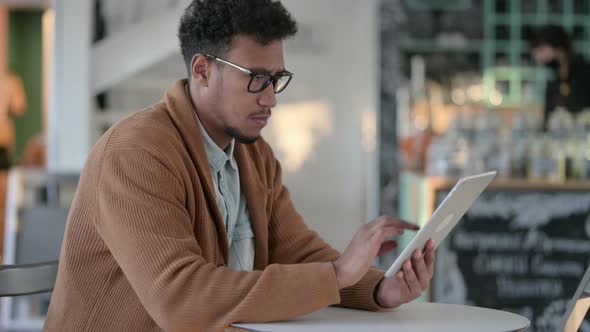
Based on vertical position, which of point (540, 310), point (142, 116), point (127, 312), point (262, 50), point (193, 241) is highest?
point (262, 50)

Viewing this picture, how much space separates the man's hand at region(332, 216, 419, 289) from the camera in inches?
63.5

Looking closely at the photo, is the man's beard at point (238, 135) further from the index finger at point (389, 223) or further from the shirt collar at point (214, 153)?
A: the index finger at point (389, 223)

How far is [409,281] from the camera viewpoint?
1771 mm

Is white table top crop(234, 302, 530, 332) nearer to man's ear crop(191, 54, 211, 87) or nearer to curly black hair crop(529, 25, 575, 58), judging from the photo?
man's ear crop(191, 54, 211, 87)

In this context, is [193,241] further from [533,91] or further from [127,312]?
[533,91]

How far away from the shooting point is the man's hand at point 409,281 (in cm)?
175

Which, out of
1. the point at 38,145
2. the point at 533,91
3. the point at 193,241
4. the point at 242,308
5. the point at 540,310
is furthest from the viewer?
the point at 533,91

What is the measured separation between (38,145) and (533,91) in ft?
12.3

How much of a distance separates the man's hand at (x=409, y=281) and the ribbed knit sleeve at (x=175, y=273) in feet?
0.61

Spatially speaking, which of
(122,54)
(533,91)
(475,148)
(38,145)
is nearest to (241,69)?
(475,148)

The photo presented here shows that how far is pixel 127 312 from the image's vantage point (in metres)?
1.75

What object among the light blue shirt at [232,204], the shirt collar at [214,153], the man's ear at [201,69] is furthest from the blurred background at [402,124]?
the man's ear at [201,69]

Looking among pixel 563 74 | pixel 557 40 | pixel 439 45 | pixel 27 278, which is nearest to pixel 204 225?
pixel 27 278

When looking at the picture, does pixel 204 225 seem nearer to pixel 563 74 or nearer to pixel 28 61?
pixel 563 74
